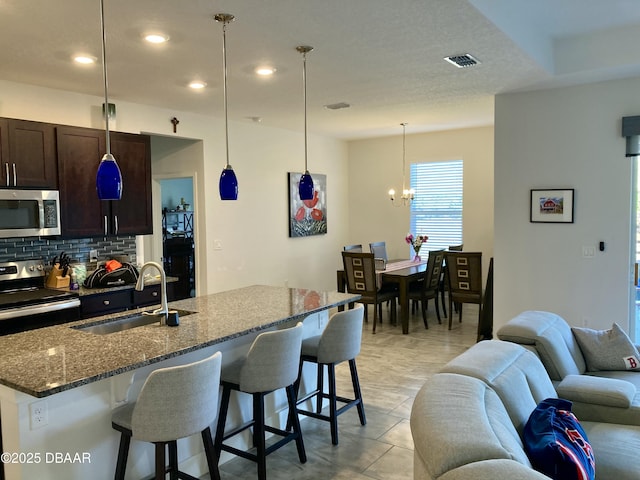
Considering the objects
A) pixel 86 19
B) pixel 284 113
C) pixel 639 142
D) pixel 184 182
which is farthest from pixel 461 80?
pixel 184 182

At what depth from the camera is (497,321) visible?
17.2 feet

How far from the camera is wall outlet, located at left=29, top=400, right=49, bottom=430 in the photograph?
2059mm

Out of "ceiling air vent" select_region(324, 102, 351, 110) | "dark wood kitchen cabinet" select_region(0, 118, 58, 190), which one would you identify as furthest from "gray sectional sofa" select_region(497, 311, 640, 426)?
"dark wood kitchen cabinet" select_region(0, 118, 58, 190)

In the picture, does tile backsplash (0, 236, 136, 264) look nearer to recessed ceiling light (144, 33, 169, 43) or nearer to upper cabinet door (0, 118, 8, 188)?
upper cabinet door (0, 118, 8, 188)

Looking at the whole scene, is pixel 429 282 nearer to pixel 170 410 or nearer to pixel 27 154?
pixel 27 154

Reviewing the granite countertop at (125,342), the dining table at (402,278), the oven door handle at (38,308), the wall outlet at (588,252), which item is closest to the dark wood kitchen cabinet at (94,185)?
the oven door handle at (38,308)

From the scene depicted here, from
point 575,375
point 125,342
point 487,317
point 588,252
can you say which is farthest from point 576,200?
point 125,342

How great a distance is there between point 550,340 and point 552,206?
227 cm

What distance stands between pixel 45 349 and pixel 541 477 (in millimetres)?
2161

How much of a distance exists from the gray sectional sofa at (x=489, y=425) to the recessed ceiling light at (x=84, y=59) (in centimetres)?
324

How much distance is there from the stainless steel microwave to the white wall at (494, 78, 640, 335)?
4.22 meters

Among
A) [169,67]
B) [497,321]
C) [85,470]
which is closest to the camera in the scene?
[85,470]

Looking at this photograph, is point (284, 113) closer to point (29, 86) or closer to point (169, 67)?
point (169, 67)

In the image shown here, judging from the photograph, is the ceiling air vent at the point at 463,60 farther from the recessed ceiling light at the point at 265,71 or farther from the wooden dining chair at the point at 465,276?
the wooden dining chair at the point at 465,276
